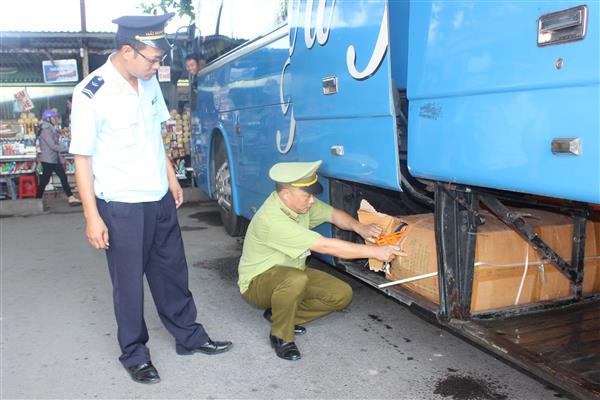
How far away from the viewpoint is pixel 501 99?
2.16m

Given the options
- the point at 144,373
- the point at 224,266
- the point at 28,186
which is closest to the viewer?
the point at 144,373

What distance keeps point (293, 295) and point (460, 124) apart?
1539mm

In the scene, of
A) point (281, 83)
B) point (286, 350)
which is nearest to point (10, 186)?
point (281, 83)

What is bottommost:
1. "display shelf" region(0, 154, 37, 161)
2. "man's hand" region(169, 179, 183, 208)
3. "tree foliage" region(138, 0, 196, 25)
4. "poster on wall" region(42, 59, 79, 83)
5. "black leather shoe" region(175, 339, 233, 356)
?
"black leather shoe" region(175, 339, 233, 356)

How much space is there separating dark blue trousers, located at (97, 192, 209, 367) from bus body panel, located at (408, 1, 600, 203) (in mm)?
1435

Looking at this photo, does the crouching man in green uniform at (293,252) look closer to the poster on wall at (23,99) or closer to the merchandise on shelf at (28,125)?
the merchandise on shelf at (28,125)

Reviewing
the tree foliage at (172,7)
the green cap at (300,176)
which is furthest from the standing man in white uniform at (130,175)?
the tree foliage at (172,7)

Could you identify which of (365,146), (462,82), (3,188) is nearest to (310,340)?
(365,146)

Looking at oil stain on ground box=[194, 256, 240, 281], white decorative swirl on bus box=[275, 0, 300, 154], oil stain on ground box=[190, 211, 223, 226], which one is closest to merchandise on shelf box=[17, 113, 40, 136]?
oil stain on ground box=[190, 211, 223, 226]

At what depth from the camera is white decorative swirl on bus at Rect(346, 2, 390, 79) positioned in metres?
2.79

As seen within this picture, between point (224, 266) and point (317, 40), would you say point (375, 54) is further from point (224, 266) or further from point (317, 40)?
point (224, 266)

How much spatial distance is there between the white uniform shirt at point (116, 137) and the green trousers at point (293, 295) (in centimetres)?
89

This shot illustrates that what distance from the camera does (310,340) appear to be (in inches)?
146

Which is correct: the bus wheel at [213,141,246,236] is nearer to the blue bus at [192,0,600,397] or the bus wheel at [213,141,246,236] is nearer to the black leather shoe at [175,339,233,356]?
the blue bus at [192,0,600,397]
